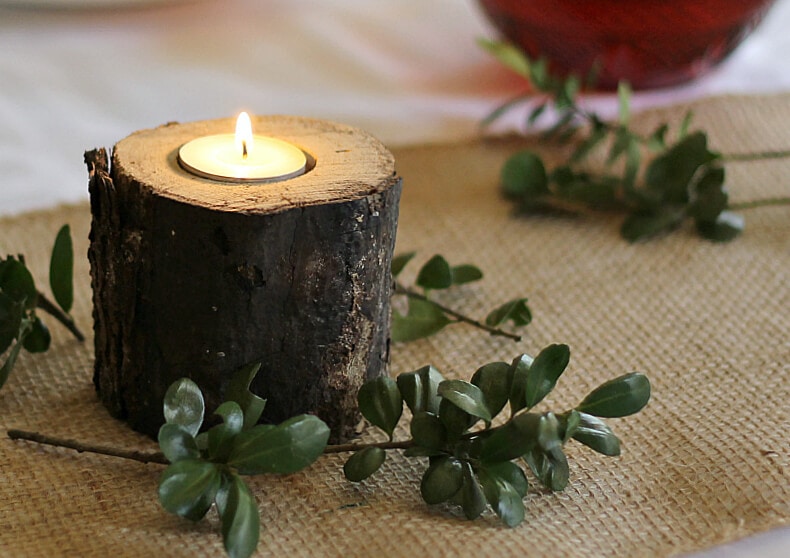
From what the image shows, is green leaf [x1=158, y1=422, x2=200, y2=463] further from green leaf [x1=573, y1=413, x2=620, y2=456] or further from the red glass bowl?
the red glass bowl

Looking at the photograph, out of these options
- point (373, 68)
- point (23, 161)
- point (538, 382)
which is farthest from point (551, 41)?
point (538, 382)

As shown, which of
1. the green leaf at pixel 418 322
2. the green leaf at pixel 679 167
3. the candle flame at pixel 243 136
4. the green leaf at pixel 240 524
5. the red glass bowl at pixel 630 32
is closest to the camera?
the green leaf at pixel 240 524

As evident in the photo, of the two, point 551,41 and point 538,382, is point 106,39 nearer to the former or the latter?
point 551,41

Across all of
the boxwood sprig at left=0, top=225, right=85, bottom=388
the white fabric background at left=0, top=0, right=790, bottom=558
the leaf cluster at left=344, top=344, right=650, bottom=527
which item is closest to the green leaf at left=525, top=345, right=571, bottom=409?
the leaf cluster at left=344, top=344, right=650, bottom=527

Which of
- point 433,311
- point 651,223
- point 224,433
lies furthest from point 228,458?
point 651,223

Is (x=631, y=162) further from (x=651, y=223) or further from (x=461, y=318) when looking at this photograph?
(x=461, y=318)

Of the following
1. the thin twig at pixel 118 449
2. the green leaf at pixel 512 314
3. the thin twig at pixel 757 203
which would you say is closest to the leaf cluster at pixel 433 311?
the green leaf at pixel 512 314

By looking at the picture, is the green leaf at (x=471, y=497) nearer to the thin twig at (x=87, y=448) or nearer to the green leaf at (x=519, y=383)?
the green leaf at (x=519, y=383)
